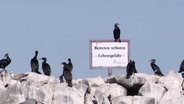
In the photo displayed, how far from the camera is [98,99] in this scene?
3073 inches

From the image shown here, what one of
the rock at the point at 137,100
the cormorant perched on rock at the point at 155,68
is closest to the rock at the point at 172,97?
the rock at the point at 137,100

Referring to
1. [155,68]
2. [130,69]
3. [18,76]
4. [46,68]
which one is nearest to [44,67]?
[46,68]

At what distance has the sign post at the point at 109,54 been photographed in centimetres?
8131

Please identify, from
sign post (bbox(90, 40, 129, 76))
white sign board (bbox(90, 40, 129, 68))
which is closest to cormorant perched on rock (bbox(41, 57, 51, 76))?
sign post (bbox(90, 40, 129, 76))

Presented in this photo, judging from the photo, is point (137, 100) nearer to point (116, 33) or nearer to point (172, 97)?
point (172, 97)

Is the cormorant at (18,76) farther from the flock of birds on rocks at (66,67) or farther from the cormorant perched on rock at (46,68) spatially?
the cormorant perched on rock at (46,68)

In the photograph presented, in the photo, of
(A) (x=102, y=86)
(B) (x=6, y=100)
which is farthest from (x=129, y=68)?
(B) (x=6, y=100)

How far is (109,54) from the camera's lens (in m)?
81.6

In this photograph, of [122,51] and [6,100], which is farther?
[122,51]

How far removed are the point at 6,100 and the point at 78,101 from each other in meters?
3.96

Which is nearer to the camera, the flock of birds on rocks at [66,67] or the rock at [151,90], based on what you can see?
the flock of birds on rocks at [66,67]

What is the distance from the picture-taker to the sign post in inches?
3201

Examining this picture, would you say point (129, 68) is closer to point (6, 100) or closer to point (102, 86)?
point (102, 86)

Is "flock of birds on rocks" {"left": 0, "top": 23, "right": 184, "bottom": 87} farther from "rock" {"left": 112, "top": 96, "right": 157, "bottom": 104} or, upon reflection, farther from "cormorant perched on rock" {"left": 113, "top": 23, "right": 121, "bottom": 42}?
"rock" {"left": 112, "top": 96, "right": 157, "bottom": 104}
